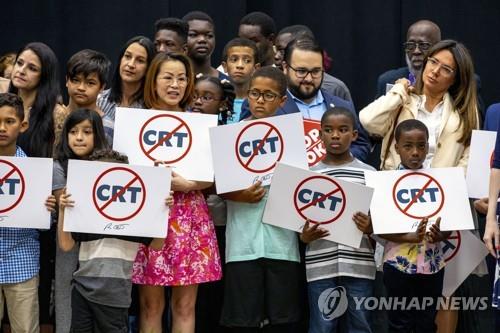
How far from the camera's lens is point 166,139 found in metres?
5.40

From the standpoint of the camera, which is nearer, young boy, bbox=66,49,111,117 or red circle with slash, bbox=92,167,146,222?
red circle with slash, bbox=92,167,146,222

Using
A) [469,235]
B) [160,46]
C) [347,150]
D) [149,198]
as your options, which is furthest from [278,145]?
[160,46]

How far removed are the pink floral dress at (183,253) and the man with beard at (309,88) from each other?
903 mm

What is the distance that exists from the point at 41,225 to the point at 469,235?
2287mm

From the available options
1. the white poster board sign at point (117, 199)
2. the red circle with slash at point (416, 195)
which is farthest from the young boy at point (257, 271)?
the red circle with slash at point (416, 195)

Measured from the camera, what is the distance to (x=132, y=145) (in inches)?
212

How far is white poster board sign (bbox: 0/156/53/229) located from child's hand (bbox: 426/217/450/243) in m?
1.95

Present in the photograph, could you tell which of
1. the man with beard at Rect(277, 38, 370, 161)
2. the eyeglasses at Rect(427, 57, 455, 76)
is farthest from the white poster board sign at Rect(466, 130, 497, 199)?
the man with beard at Rect(277, 38, 370, 161)

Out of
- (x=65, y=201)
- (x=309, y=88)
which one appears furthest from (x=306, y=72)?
(x=65, y=201)

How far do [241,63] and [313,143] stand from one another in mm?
999

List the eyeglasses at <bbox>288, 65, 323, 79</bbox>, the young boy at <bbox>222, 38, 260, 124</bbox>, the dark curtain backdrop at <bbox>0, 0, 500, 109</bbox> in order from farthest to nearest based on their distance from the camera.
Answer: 1. the dark curtain backdrop at <bbox>0, 0, 500, 109</bbox>
2. the young boy at <bbox>222, 38, 260, 124</bbox>
3. the eyeglasses at <bbox>288, 65, 323, 79</bbox>

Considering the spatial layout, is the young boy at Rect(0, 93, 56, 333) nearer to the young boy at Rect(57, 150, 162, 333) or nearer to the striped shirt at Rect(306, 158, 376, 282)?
the young boy at Rect(57, 150, 162, 333)

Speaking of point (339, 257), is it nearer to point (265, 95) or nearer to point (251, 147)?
point (251, 147)

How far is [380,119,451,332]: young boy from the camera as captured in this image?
17.8 feet
